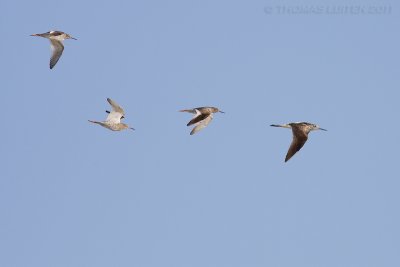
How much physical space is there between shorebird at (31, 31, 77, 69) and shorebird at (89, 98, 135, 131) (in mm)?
7094

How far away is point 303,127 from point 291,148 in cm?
228

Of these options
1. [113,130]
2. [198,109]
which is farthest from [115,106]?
[198,109]

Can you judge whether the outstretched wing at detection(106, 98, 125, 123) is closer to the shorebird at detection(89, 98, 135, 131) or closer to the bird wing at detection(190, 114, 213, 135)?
the shorebird at detection(89, 98, 135, 131)

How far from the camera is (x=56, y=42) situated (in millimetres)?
54000

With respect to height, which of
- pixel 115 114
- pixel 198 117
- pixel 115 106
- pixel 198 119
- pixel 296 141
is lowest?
pixel 296 141

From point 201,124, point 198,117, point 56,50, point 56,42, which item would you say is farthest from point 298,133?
point 56,42

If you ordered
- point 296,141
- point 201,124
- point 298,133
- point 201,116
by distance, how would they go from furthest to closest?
point 201,124 < point 201,116 < point 298,133 < point 296,141

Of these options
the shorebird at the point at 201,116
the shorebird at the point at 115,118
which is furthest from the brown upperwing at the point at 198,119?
the shorebird at the point at 115,118

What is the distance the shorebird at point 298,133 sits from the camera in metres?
44.0

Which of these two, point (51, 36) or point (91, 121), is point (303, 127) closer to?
point (91, 121)

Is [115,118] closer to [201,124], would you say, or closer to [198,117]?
[198,117]

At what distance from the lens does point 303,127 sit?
4594 centimetres

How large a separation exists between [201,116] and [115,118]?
5175mm

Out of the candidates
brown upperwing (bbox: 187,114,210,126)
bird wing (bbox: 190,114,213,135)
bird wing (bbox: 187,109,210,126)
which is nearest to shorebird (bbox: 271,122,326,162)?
brown upperwing (bbox: 187,114,210,126)
